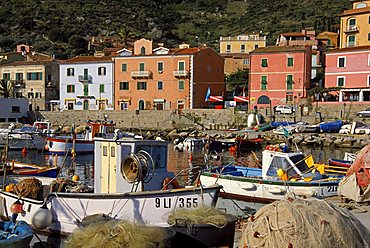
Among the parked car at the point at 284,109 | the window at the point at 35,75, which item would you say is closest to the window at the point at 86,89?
the window at the point at 35,75

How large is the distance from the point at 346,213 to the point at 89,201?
7899mm

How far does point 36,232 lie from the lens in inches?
480

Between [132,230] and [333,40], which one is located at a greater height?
[333,40]

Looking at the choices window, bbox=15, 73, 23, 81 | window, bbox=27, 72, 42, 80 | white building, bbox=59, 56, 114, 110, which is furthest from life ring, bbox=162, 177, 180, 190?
window, bbox=15, 73, 23, 81

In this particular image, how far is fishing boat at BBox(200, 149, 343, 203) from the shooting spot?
1608cm

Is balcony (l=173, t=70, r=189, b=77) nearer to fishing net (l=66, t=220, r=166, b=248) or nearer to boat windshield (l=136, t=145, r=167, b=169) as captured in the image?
boat windshield (l=136, t=145, r=167, b=169)

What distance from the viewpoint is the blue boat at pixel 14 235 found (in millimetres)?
9694

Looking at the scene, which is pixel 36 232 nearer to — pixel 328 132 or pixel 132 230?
pixel 132 230

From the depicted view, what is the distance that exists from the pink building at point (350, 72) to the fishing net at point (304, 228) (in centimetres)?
4635

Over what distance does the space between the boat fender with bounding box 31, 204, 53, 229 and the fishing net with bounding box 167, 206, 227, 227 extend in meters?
3.05

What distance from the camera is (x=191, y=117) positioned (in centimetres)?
5084

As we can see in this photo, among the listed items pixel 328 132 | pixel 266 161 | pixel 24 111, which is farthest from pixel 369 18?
pixel 266 161

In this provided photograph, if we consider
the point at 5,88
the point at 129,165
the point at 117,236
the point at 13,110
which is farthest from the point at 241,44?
the point at 117,236

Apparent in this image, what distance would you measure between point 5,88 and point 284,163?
51.3 m
